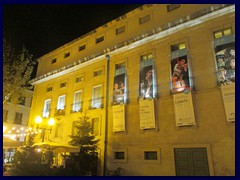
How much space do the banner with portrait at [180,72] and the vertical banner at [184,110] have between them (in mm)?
602

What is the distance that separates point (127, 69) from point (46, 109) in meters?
11.9

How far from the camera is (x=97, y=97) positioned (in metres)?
20.2

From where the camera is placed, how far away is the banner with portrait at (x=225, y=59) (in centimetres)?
1338

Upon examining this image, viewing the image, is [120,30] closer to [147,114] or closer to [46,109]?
[147,114]

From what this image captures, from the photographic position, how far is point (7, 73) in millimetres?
14977

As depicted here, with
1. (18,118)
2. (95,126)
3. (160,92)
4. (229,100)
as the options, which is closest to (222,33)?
(229,100)

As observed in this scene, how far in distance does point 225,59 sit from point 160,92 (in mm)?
5005

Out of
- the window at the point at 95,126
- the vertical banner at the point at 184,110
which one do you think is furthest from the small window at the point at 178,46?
the window at the point at 95,126

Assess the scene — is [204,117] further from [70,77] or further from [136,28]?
[70,77]

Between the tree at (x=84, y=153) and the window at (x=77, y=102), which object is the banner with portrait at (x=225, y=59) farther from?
the window at (x=77, y=102)

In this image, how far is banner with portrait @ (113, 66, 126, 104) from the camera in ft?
58.8

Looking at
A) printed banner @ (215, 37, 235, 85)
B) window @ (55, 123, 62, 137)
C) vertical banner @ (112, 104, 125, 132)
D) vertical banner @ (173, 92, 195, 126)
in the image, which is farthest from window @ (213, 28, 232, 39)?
window @ (55, 123, 62, 137)

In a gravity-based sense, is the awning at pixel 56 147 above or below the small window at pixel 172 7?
below

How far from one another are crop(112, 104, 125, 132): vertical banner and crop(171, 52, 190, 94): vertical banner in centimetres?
450
